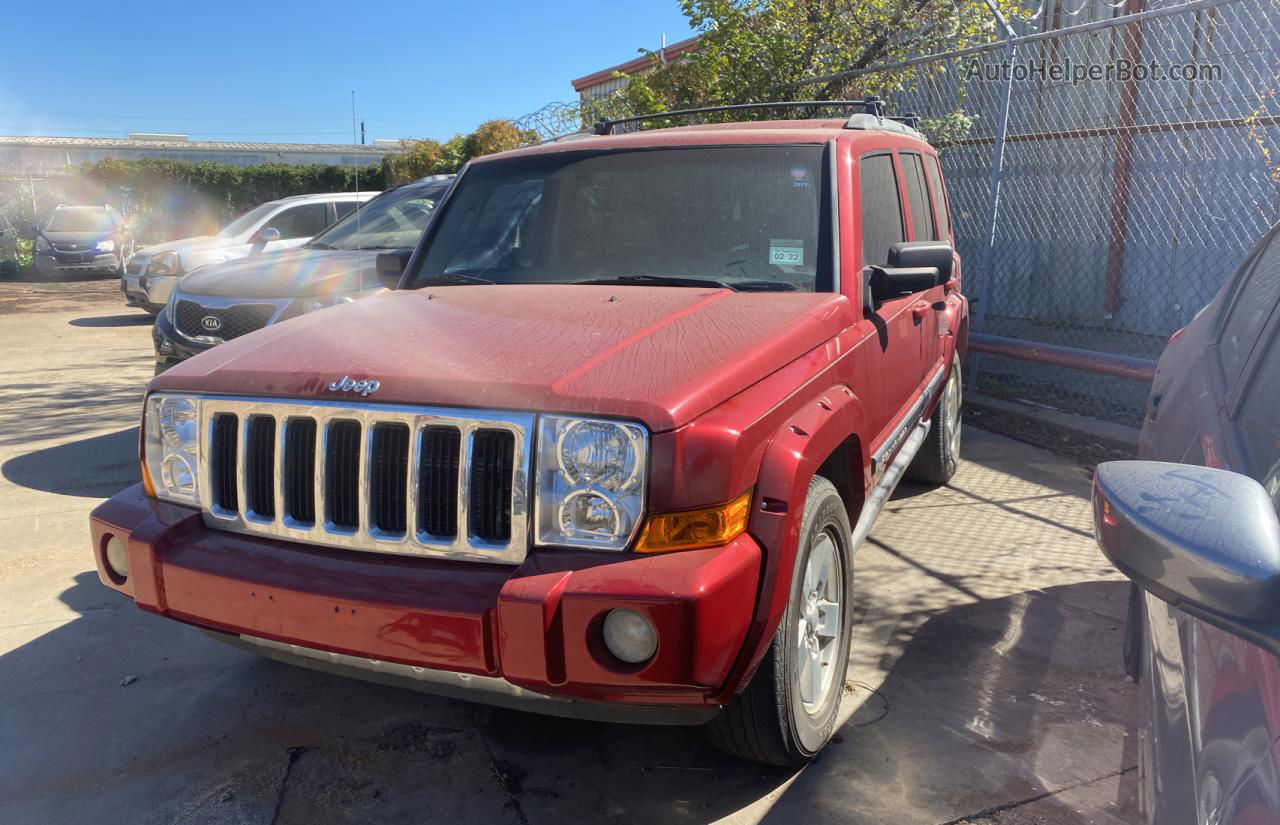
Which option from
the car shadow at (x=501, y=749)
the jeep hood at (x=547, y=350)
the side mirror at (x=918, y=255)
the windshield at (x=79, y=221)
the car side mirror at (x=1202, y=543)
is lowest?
the car shadow at (x=501, y=749)

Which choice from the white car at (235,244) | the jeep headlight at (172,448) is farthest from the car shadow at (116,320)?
the jeep headlight at (172,448)

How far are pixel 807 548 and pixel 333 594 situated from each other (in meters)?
1.27

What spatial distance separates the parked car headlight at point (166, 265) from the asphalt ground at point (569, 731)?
8.56 meters

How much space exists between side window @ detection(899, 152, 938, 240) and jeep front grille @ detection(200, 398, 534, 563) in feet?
9.74

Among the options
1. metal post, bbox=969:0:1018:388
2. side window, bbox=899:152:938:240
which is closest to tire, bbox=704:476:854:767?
side window, bbox=899:152:938:240

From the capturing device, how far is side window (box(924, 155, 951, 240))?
5.41 m

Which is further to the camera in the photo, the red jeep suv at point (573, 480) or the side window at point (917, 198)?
the side window at point (917, 198)

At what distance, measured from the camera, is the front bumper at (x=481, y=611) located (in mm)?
2320

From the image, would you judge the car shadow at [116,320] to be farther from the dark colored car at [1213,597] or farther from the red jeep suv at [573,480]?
the dark colored car at [1213,597]

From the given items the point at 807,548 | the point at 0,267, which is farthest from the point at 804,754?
the point at 0,267

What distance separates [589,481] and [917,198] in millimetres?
3216

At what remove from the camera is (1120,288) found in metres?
8.82

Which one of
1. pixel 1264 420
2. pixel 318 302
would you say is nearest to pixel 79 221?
pixel 318 302

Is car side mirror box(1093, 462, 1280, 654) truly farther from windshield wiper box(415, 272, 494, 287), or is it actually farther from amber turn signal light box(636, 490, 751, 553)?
windshield wiper box(415, 272, 494, 287)
